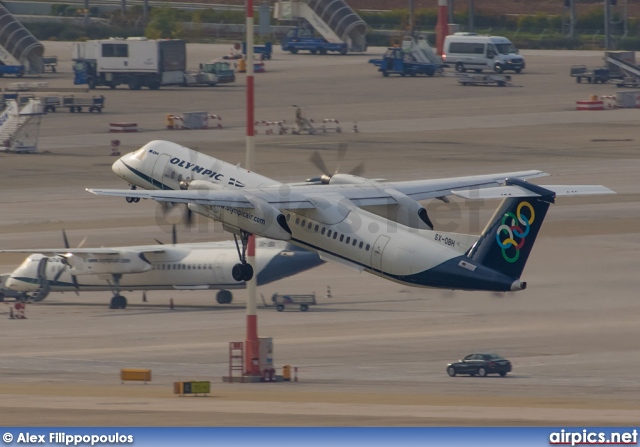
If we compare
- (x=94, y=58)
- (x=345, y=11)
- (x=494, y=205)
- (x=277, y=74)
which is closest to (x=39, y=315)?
(x=494, y=205)

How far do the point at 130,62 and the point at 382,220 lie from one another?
316ft

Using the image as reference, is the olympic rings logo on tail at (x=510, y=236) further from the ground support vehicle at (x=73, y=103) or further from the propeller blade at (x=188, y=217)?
the ground support vehicle at (x=73, y=103)

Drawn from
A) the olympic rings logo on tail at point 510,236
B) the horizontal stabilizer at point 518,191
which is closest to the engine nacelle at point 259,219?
the horizontal stabilizer at point 518,191

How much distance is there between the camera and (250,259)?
168 feet

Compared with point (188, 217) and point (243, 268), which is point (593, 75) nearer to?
point (243, 268)

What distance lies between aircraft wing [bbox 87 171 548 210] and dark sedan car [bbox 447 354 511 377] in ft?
22.6

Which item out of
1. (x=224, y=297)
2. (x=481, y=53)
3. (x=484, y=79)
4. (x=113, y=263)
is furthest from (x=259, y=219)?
(x=481, y=53)

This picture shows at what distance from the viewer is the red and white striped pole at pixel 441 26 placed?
162750mm

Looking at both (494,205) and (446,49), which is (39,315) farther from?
(446,49)

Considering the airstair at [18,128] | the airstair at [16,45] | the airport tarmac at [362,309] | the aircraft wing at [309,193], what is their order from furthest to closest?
the airstair at [16,45] → the airstair at [18,128] → the aircraft wing at [309,193] → the airport tarmac at [362,309]

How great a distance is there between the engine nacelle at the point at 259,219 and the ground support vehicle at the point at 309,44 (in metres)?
126

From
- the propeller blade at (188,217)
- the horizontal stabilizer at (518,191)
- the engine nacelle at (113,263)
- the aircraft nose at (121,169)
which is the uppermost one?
the horizontal stabilizer at (518,191)

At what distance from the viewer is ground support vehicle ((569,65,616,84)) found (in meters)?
146

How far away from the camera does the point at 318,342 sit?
6028 cm
